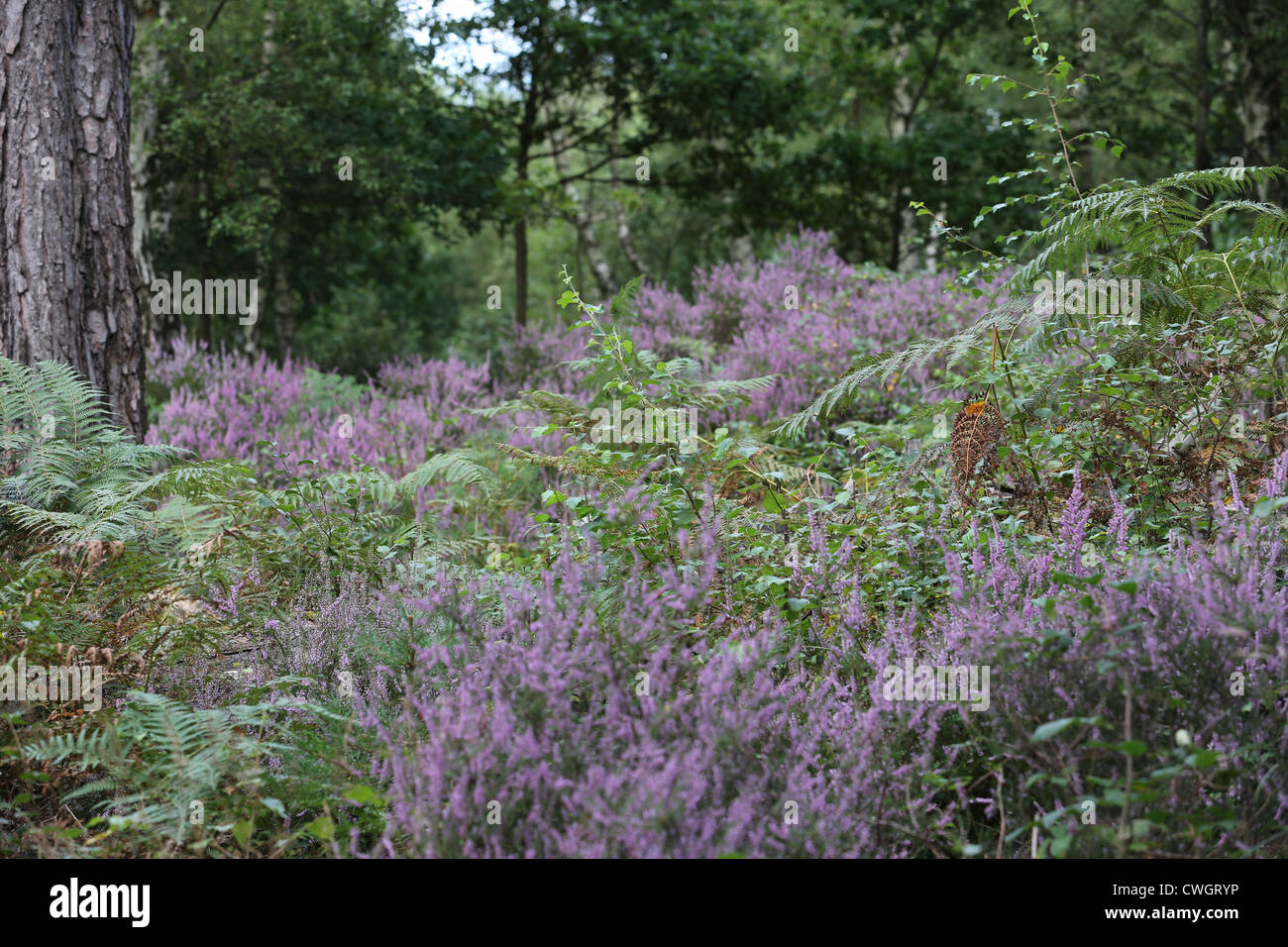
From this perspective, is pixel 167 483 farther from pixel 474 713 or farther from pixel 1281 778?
pixel 1281 778

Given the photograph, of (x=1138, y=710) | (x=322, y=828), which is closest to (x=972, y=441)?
(x=1138, y=710)

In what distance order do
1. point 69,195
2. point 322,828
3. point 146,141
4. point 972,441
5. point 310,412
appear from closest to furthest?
point 322,828 → point 972,441 → point 69,195 → point 310,412 → point 146,141

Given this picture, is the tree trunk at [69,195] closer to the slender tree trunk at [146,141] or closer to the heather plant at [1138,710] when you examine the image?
the heather plant at [1138,710]

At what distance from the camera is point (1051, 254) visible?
3.37 m

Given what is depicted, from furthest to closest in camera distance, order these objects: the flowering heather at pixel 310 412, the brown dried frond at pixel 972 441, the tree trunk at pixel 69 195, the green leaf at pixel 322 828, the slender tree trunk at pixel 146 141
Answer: the slender tree trunk at pixel 146 141 < the flowering heather at pixel 310 412 < the tree trunk at pixel 69 195 < the brown dried frond at pixel 972 441 < the green leaf at pixel 322 828

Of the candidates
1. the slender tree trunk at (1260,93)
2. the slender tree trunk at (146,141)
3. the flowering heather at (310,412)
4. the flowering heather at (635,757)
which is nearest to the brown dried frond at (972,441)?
the flowering heather at (635,757)

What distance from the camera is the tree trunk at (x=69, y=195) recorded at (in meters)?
4.04

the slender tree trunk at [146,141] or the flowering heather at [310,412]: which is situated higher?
the slender tree trunk at [146,141]

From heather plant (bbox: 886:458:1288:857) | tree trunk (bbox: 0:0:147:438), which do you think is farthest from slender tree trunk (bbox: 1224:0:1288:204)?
tree trunk (bbox: 0:0:147:438)

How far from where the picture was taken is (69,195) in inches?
163

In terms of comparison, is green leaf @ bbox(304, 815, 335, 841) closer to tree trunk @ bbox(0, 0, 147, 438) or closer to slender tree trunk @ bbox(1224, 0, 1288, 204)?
tree trunk @ bbox(0, 0, 147, 438)

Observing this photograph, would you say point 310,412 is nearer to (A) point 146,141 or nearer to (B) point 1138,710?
(B) point 1138,710

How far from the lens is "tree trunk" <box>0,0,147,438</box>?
404 centimetres
